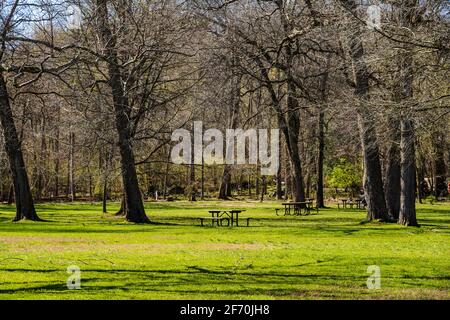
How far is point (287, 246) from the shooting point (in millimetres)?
16656

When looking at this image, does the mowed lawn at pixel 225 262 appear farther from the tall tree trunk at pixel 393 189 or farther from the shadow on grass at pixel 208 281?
the tall tree trunk at pixel 393 189

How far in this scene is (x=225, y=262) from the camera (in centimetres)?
1333

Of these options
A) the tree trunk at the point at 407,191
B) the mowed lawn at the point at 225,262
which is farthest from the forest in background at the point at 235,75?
the mowed lawn at the point at 225,262

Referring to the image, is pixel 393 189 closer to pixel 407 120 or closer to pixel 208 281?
pixel 407 120

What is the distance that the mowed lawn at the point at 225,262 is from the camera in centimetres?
981

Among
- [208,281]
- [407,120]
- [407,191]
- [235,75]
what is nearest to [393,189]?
[407,191]

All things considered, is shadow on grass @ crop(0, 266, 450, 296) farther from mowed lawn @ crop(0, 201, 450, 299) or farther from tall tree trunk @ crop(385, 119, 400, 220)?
tall tree trunk @ crop(385, 119, 400, 220)

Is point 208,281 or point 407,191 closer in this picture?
point 208,281

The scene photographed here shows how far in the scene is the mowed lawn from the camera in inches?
386

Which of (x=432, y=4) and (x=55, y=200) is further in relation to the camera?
(x=55, y=200)

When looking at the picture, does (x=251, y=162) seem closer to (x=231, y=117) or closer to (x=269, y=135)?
(x=269, y=135)

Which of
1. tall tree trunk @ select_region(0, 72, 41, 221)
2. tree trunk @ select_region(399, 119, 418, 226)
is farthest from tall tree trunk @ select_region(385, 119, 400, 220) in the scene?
tall tree trunk @ select_region(0, 72, 41, 221)
